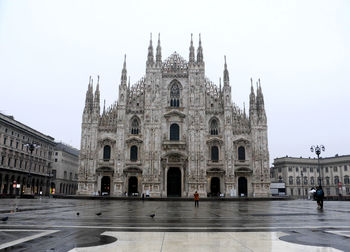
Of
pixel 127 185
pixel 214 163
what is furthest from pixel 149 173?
pixel 214 163

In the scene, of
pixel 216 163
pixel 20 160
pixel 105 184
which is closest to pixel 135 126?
pixel 105 184

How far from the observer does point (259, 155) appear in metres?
47.9

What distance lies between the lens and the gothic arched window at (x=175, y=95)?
51034 millimetres

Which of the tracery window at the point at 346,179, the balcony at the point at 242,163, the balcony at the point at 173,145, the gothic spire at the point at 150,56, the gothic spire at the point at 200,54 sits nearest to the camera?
the balcony at the point at 173,145

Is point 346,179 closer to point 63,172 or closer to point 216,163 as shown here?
point 216,163

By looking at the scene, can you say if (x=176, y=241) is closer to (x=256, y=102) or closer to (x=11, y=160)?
(x=256, y=102)

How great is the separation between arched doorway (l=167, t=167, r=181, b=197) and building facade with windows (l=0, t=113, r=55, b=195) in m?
20.7

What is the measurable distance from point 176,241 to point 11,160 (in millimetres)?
54584

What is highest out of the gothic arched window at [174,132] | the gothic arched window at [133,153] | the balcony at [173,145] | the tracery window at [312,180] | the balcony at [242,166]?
the gothic arched window at [174,132]

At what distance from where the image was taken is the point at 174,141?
48500 mm

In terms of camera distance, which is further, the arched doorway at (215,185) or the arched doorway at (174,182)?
the arched doorway at (215,185)

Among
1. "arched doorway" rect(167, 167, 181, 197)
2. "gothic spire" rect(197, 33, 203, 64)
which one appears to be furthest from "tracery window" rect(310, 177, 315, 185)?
"gothic spire" rect(197, 33, 203, 64)

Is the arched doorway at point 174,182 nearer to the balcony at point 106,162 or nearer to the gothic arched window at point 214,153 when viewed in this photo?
the gothic arched window at point 214,153

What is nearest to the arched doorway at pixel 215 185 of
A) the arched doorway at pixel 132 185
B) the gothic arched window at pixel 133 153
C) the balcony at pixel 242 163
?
the balcony at pixel 242 163
